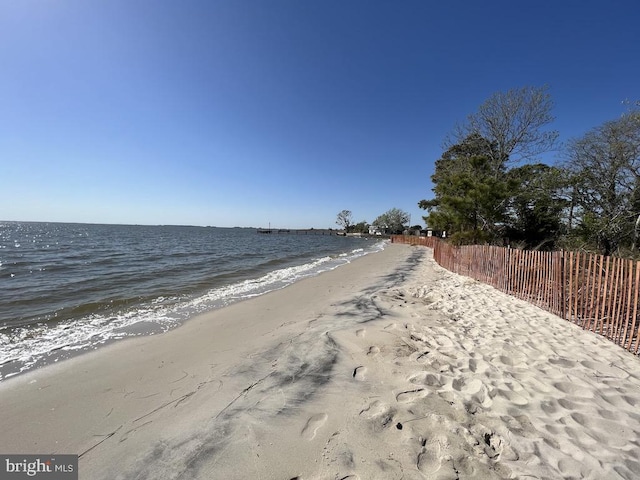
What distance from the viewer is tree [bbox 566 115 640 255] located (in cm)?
1190

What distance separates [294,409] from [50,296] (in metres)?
9.73

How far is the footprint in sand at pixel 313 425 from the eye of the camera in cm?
256

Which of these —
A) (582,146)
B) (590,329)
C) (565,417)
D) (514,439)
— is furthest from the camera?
(582,146)

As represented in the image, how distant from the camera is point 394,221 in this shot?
101 m

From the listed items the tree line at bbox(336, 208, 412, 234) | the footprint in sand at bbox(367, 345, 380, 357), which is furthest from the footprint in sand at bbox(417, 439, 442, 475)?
the tree line at bbox(336, 208, 412, 234)

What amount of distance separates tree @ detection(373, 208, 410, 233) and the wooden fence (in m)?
91.8

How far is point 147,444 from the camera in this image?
2539 mm

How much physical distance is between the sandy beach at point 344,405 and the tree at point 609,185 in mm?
10315

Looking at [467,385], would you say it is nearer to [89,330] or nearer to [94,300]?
[89,330]

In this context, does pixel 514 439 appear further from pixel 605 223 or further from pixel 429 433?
pixel 605 223

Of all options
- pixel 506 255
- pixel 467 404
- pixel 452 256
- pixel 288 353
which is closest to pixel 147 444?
pixel 288 353

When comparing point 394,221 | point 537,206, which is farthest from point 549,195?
point 394,221

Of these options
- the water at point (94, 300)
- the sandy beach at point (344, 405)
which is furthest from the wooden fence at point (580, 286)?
the water at point (94, 300)

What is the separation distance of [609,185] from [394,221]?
3491 inches
